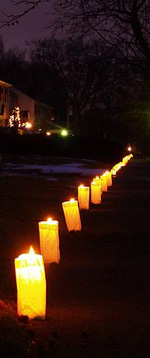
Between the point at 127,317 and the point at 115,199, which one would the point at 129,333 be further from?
the point at 115,199

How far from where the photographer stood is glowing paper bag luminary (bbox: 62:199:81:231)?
47.4 ft

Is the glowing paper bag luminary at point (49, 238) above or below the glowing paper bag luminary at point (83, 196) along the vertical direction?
below

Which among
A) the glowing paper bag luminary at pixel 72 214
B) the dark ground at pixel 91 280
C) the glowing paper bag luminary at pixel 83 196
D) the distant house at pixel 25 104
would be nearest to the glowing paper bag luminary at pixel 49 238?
the dark ground at pixel 91 280

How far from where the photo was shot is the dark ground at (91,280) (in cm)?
670

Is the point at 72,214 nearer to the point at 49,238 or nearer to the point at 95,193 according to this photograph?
the point at 49,238

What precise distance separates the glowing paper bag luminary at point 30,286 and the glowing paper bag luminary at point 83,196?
1197 centimetres

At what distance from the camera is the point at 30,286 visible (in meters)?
7.36

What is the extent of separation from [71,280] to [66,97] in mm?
71574

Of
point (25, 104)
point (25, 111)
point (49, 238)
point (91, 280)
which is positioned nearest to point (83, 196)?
point (49, 238)

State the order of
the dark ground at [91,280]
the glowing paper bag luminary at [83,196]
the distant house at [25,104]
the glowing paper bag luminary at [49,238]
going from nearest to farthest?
the dark ground at [91,280] < the glowing paper bag luminary at [49,238] < the glowing paper bag luminary at [83,196] < the distant house at [25,104]

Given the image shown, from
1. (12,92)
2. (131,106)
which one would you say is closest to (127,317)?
(131,106)

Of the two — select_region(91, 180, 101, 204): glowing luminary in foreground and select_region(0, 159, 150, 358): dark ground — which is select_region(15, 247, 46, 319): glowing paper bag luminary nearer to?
select_region(0, 159, 150, 358): dark ground

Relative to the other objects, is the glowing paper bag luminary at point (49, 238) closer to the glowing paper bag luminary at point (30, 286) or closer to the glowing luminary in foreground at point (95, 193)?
the glowing paper bag luminary at point (30, 286)

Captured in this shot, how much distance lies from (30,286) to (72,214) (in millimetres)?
7336
